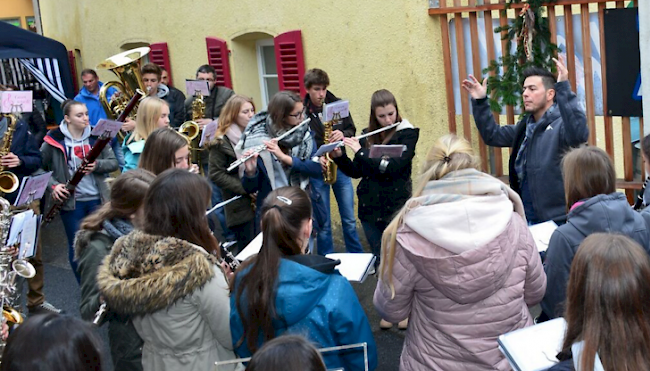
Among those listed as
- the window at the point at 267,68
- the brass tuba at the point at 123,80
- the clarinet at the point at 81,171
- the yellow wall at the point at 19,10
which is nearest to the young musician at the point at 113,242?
the clarinet at the point at 81,171

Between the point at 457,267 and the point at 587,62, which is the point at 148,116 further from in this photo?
the point at 457,267

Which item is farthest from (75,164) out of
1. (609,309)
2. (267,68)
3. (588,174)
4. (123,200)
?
(609,309)

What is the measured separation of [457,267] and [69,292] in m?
5.27

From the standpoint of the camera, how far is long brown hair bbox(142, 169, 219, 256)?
10.6ft

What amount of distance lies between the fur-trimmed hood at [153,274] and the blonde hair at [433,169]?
2.37ft

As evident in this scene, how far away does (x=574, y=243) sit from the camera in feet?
11.9

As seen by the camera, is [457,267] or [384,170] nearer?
[457,267]

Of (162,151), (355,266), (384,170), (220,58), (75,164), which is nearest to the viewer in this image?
(355,266)

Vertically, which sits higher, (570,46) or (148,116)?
(570,46)

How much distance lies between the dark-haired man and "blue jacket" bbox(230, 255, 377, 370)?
8.32 ft

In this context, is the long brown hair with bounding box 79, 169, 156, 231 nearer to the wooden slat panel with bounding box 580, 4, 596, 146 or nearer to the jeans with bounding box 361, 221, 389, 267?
the jeans with bounding box 361, 221, 389, 267

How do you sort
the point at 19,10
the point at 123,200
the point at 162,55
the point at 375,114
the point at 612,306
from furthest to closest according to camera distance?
1. the point at 19,10
2. the point at 162,55
3. the point at 375,114
4. the point at 123,200
5. the point at 612,306

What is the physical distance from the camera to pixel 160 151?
4.66 meters

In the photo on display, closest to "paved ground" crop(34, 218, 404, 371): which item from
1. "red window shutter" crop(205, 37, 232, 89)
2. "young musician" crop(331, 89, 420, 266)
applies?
"young musician" crop(331, 89, 420, 266)
